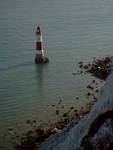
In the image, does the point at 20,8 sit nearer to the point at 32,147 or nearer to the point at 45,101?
the point at 45,101

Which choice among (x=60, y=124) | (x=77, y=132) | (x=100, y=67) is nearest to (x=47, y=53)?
(x=100, y=67)

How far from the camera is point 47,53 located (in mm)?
31969

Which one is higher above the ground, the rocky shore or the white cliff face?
the white cliff face

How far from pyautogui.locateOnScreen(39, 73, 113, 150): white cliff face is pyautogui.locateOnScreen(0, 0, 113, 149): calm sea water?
3.22 metres

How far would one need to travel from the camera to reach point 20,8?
2090 inches

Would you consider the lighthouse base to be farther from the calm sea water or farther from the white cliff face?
the white cliff face

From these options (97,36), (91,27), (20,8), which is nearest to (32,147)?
(97,36)

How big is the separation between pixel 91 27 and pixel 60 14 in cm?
770

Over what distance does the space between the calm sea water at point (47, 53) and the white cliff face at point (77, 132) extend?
3.22m

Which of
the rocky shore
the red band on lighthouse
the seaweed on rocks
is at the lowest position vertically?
the rocky shore

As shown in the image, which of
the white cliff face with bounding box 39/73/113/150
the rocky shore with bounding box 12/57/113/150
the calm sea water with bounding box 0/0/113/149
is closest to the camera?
the white cliff face with bounding box 39/73/113/150

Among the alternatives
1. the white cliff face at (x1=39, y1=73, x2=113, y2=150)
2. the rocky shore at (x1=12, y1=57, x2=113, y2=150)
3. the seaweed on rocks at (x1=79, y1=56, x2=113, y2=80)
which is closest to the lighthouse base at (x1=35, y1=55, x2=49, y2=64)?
the seaweed on rocks at (x1=79, y1=56, x2=113, y2=80)

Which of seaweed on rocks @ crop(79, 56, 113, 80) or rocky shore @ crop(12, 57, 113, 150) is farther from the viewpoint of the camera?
seaweed on rocks @ crop(79, 56, 113, 80)

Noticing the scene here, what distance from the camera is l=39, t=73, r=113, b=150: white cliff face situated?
13815 mm
